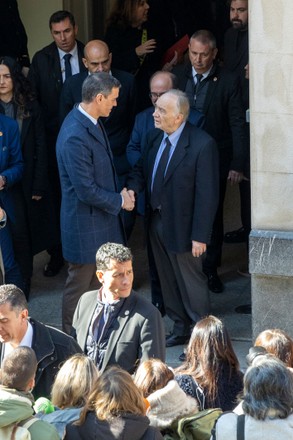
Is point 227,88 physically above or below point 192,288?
above

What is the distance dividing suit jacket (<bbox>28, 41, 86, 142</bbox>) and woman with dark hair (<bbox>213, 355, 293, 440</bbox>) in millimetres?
4890

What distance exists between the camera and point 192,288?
810cm

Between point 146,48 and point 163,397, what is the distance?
502 cm

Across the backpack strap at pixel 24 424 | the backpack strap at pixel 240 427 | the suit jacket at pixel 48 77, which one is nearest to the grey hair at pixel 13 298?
the backpack strap at pixel 24 424

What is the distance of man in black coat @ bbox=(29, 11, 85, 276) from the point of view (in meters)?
9.16

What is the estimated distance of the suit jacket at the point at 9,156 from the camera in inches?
336

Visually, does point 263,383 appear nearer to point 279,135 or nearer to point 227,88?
point 279,135

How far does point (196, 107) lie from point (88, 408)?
4167mm

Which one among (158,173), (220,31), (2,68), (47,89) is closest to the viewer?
(158,173)

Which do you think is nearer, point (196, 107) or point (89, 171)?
point (89, 171)

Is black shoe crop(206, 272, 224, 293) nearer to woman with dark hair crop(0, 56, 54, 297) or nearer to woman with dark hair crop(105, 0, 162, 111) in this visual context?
woman with dark hair crop(0, 56, 54, 297)

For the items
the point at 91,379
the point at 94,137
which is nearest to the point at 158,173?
the point at 94,137

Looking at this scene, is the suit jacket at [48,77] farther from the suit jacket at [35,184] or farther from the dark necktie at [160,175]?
the dark necktie at [160,175]

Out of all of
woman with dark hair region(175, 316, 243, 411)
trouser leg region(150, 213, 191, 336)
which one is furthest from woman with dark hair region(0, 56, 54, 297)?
woman with dark hair region(175, 316, 243, 411)
